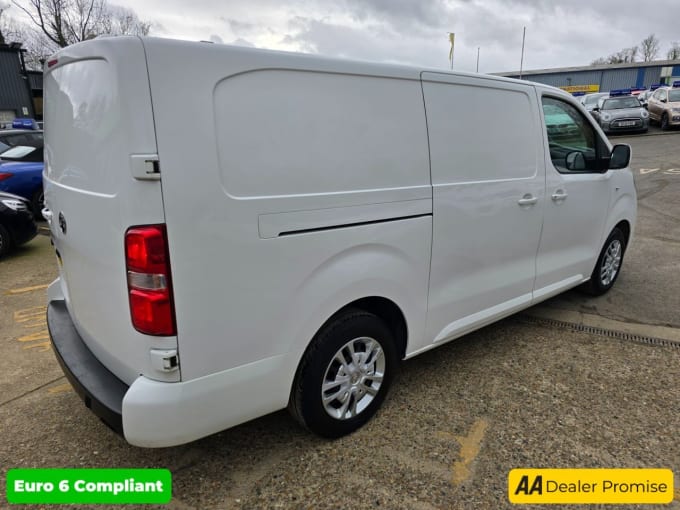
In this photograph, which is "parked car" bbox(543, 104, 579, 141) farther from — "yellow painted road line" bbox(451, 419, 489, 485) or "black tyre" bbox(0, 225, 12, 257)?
"black tyre" bbox(0, 225, 12, 257)

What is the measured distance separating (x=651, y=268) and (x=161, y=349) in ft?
18.1

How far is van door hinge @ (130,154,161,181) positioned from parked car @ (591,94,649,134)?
20291 millimetres

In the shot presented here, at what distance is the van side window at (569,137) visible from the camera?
11.6 ft

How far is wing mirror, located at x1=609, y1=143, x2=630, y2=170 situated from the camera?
3918 millimetres

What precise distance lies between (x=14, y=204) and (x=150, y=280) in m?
5.85

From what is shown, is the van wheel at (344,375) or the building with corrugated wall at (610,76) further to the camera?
the building with corrugated wall at (610,76)

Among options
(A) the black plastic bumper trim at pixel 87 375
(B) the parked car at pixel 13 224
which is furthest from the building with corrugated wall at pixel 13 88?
(A) the black plastic bumper trim at pixel 87 375

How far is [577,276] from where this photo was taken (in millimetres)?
4055

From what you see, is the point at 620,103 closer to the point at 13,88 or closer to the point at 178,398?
the point at 178,398

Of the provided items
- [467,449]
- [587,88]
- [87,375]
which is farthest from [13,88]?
[587,88]

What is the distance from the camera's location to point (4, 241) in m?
6.17

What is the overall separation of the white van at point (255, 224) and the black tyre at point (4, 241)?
4088 mm

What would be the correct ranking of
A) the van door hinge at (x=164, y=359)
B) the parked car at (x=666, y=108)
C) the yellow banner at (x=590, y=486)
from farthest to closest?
the parked car at (x=666, y=108) < the yellow banner at (x=590, y=486) < the van door hinge at (x=164, y=359)

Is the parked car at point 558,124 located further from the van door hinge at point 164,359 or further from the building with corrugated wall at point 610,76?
the building with corrugated wall at point 610,76
